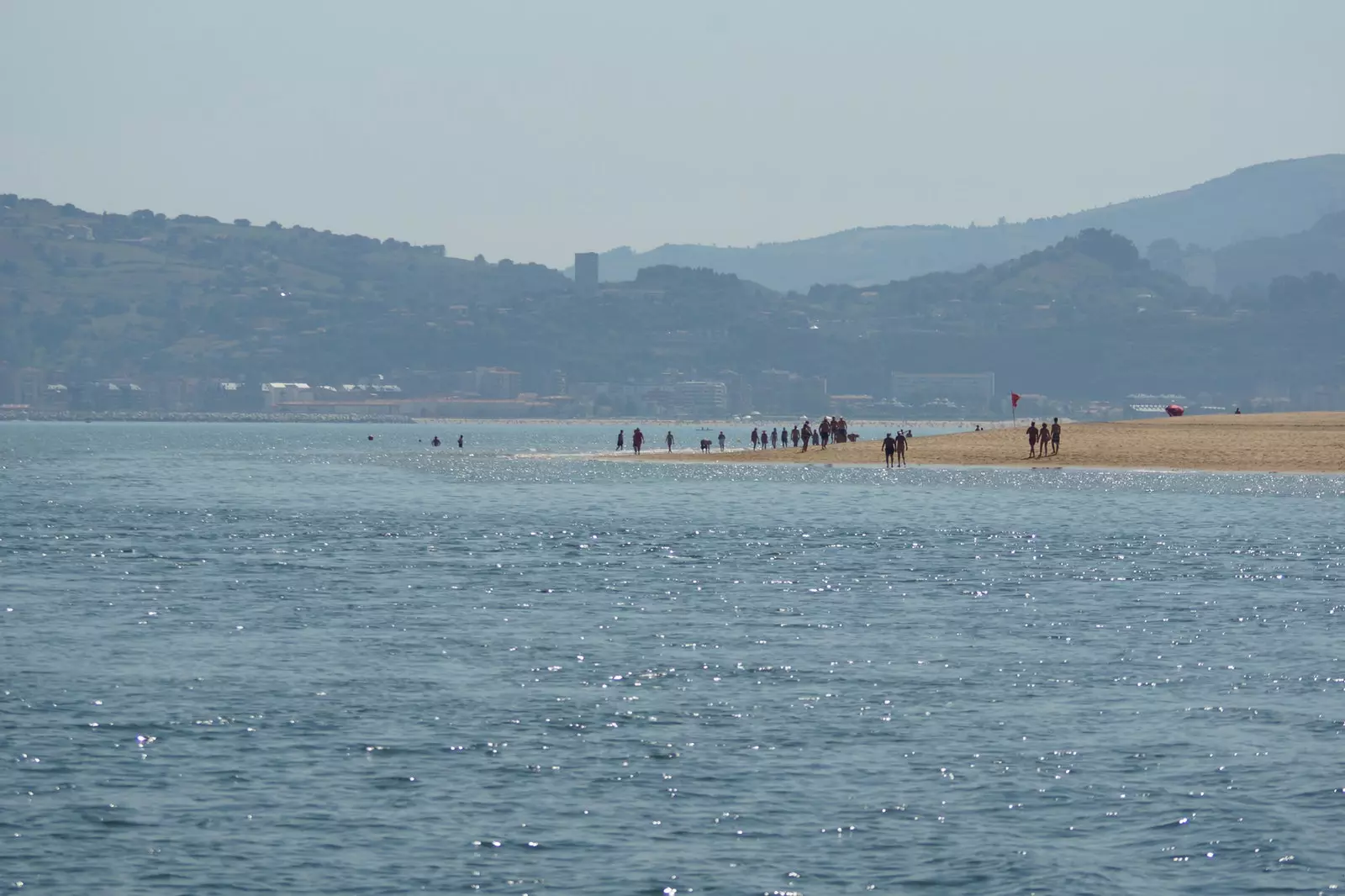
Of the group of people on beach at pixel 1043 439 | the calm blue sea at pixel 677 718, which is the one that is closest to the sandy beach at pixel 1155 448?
the group of people on beach at pixel 1043 439

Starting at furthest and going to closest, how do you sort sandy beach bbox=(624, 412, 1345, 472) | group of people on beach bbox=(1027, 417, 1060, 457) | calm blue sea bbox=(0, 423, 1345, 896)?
group of people on beach bbox=(1027, 417, 1060, 457)
sandy beach bbox=(624, 412, 1345, 472)
calm blue sea bbox=(0, 423, 1345, 896)

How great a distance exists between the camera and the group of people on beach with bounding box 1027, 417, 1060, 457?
9831cm

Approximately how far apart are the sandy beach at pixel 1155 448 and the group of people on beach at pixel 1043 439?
0.54m

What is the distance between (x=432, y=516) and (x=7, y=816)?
163 ft

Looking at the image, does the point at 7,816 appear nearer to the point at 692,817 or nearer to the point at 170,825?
the point at 170,825

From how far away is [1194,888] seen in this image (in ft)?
54.3

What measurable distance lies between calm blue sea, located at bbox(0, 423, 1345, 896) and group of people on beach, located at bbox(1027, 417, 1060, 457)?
146 ft

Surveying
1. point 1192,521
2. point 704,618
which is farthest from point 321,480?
point 704,618

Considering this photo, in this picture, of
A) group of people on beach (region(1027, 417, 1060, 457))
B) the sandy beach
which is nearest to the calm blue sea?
the sandy beach

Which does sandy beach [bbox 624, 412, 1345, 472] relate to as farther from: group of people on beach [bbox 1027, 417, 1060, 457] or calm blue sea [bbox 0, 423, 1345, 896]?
calm blue sea [bbox 0, 423, 1345, 896]

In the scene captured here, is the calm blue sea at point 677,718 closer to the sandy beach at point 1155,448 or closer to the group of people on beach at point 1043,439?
the sandy beach at point 1155,448

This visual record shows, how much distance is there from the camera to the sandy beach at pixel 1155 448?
9488 centimetres

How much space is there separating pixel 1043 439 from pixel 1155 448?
6144mm

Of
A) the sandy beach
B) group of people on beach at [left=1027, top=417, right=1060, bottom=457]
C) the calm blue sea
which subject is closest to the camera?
the calm blue sea
